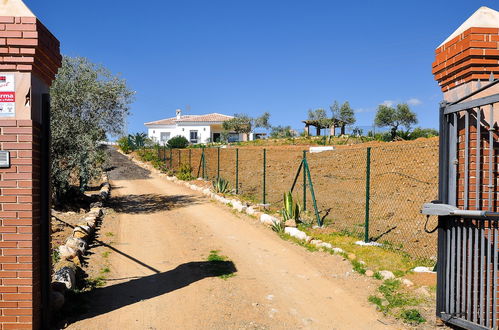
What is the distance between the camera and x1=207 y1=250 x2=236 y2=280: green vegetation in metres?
6.42

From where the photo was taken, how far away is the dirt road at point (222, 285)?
468cm

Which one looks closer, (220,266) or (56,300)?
(56,300)

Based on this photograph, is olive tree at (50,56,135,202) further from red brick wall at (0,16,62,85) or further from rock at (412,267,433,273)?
rock at (412,267,433,273)

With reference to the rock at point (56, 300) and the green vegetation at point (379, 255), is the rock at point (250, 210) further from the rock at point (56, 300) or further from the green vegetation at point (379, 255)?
the rock at point (56, 300)

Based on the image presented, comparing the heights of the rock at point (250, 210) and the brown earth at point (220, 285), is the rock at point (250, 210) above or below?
above

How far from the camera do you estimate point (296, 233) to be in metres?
8.88

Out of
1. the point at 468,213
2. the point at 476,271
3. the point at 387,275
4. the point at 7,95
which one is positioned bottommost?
the point at 387,275

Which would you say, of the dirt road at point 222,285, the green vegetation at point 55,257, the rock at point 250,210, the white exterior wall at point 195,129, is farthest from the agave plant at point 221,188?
the white exterior wall at point 195,129

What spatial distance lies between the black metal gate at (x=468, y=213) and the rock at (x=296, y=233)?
4.33m

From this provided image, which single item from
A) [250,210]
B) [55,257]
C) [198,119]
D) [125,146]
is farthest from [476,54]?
[198,119]

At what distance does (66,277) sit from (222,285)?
2.20 meters

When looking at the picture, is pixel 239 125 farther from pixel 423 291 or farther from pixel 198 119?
pixel 423 291

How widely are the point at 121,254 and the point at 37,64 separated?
177 inches

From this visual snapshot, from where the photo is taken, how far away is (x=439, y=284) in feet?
14.1
